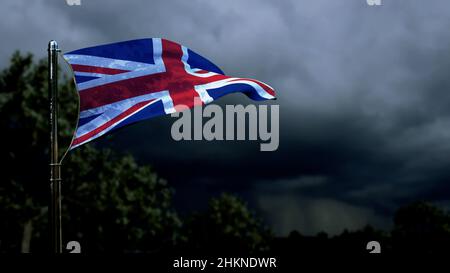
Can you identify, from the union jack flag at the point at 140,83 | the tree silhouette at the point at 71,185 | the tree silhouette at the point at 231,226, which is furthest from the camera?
the tree silhouette at the point at 231,226

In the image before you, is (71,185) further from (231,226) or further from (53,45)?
(231,226)

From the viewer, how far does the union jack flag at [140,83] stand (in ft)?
38.7

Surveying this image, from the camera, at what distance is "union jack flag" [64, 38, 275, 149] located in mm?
11789

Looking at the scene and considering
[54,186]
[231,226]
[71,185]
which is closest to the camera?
[54,186]

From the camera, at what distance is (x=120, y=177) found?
148 feet

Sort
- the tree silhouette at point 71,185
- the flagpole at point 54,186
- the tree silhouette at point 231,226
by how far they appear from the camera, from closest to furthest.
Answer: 1. the flagpole at point 54,186
2. the tree silhouette at point 71,185
3. the tree silhouette at point 231,226

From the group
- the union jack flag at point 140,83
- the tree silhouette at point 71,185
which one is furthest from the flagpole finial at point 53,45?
the tree silhouette at point 71,185

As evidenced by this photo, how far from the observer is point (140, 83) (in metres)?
12.3

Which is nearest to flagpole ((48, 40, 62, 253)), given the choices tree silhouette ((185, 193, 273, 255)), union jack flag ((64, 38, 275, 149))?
union jack flag ((64, 38, 275, 149))

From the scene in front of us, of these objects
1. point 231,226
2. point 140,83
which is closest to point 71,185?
point 140,83

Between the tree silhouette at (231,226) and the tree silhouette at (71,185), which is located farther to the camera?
the tree silhouette at (231,226)

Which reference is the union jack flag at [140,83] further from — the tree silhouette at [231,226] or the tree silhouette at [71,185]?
the tree silhouette at [231,226]
